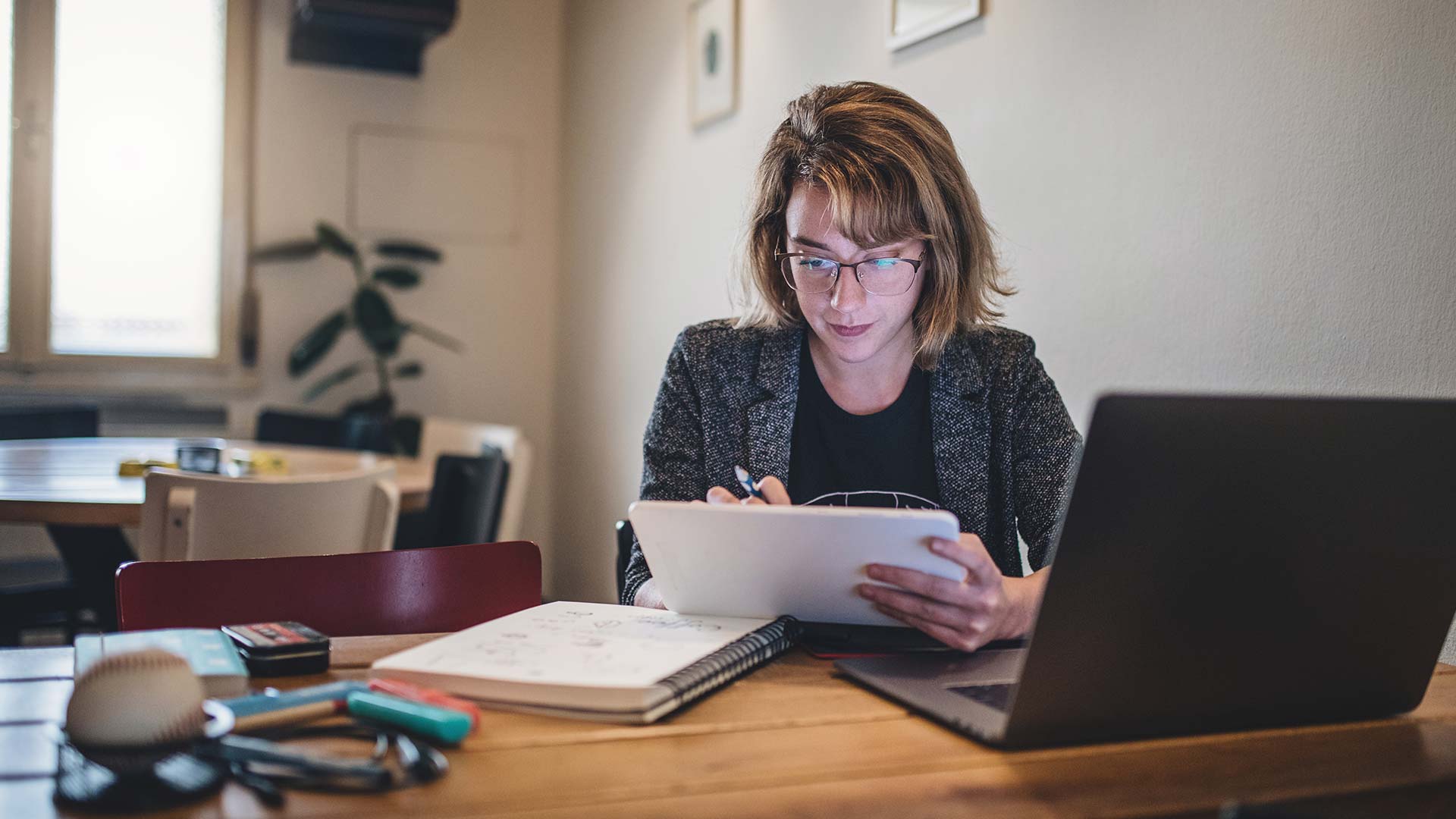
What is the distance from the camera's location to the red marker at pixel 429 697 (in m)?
0.80

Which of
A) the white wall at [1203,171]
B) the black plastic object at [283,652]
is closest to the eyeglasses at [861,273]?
the white wall at [1203,171]

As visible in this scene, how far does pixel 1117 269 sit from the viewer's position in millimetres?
1970

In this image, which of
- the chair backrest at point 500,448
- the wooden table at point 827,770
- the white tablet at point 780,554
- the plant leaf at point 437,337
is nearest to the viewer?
the wooden table at point 827,770

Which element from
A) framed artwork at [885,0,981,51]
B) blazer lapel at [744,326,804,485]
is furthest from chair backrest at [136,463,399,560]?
framed artwork at [885,0,981,51]

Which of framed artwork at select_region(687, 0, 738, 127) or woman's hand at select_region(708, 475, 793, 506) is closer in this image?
woman's hand at select_region(708, 475, 793, 506)

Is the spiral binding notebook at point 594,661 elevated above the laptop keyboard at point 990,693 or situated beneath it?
elevated above

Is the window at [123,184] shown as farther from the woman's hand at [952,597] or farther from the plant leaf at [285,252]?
the woman's hand at [952,597]

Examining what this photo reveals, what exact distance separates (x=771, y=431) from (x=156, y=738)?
0.98m

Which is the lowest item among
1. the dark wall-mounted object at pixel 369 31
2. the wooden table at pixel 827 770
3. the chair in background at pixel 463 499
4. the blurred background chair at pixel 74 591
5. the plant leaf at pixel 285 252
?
the blurred background chair at pixel 74 591

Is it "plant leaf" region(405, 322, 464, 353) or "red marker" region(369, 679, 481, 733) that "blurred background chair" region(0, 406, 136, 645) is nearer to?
"red marker" region(369, 679, 481, 733)

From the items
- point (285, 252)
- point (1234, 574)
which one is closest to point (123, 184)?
point (285, 252)

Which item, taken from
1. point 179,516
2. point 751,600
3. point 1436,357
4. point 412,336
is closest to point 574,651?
point 751,600

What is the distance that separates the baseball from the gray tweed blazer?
77cm

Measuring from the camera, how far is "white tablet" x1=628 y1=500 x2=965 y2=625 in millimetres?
921
